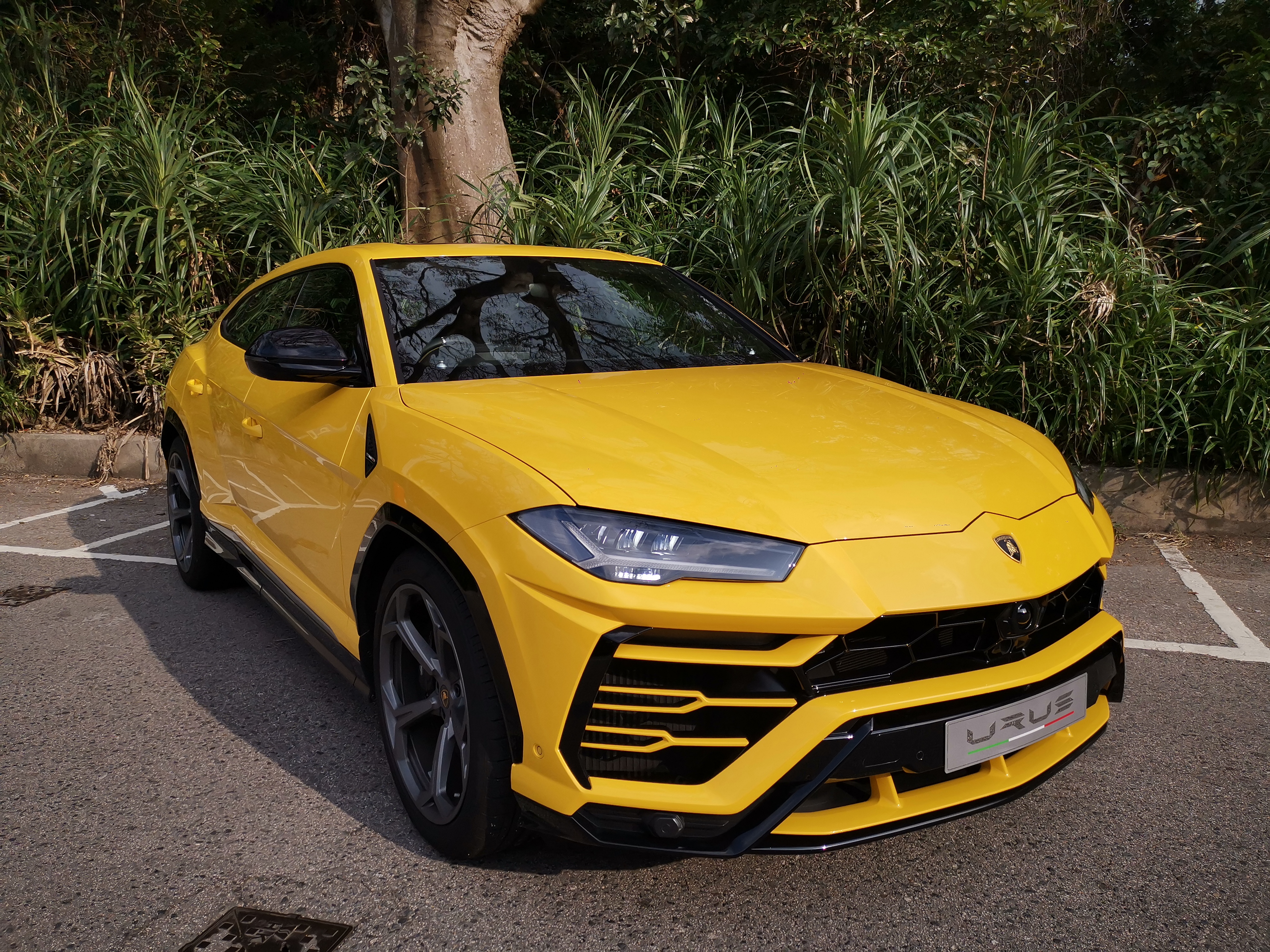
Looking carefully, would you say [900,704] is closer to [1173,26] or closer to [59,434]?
[59,434]

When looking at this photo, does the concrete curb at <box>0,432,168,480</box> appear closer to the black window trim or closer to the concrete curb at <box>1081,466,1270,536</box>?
the black window trim

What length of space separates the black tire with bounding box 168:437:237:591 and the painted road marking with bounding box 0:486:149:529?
1.82 meters

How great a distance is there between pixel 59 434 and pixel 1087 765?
718cm

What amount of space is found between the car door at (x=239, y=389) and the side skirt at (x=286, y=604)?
15 cm

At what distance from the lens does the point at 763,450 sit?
234 centimetres

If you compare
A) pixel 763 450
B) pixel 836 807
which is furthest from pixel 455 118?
pixel 836 807

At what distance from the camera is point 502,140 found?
→ 25.4 feet

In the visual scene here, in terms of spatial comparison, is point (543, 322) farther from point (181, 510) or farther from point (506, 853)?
point (181, 510)

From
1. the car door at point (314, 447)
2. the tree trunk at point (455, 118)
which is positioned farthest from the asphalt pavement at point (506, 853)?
the tree trunk at point (455, 118)

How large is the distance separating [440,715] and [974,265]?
4.55m

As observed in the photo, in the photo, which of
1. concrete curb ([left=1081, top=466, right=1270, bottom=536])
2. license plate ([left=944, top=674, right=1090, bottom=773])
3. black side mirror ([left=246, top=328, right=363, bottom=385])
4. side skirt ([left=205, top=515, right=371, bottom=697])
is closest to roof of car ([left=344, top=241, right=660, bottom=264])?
black side mirror ([left=246, top=328, right=363, bottom=385])

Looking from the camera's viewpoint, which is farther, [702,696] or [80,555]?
[80,555]

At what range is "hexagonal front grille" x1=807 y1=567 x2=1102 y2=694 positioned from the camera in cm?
194

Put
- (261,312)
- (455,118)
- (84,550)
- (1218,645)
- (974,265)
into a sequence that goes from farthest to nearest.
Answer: (455,118) → (974,265) → (84,550) → (261,312) → (1218,645)
